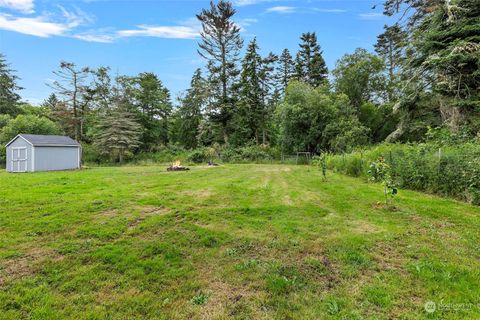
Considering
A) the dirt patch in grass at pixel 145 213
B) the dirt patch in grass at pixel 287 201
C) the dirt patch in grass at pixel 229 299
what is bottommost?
the dirt patch in grass at pixel 229 299

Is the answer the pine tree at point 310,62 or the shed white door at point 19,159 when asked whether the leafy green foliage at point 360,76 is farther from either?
the shed white door at point 19,159

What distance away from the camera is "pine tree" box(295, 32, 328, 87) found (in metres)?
32.0

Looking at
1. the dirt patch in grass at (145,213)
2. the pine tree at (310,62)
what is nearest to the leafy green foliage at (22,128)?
the dirt patch in grass at (145,213)

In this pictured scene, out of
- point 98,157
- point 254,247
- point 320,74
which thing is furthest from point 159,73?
point 254,247

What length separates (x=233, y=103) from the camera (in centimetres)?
2789

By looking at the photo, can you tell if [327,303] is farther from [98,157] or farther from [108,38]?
[98,157]

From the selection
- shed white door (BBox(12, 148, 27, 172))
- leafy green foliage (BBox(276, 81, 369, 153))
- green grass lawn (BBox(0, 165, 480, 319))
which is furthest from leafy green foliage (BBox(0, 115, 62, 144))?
green grass lawn (BBox(0, 165, 480, 319))

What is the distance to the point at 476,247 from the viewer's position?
3.63m

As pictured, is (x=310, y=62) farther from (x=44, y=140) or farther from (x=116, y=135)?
(x=44, y=140)

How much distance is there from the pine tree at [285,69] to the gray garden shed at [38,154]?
2473 centimetres

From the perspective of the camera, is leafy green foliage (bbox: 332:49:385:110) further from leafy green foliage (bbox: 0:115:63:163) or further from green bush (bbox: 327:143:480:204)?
leafy green foliage (bbox: 0:115:63:163)

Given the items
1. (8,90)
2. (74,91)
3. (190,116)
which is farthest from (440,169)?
(8,90)

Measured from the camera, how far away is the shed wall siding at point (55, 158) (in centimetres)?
1546

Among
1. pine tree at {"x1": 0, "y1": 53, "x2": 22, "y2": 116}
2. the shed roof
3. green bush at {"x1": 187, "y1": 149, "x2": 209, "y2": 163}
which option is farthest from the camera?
Result: pine tree at {"x1": 0, "y1": 53, "x2": 22, "y2": 116}
